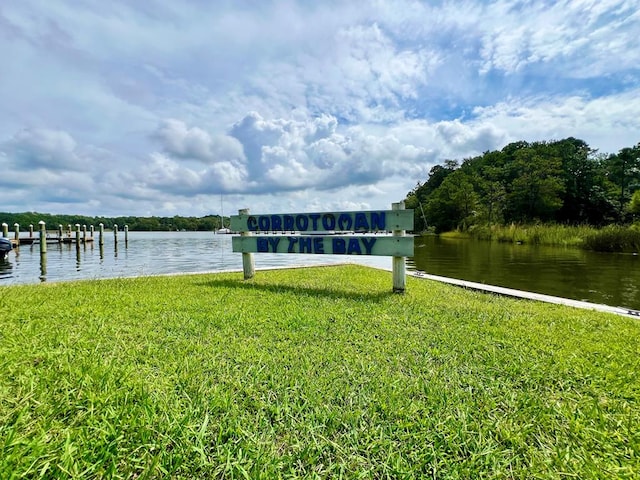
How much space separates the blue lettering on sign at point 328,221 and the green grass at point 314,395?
228 cm

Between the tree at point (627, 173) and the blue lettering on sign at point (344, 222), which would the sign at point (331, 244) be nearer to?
the blue lettering on sign at point (344, 222)

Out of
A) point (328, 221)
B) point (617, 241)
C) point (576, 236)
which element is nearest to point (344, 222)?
point (328, 221)

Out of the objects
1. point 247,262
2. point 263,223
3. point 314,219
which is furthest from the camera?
point 247,262

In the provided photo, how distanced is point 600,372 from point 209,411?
3006 mm

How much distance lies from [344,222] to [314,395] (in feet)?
13.4

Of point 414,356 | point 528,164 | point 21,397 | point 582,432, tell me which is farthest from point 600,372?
point 528,164

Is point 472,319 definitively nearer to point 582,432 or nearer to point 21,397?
point 582,432

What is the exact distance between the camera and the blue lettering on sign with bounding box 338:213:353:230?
19.8ft

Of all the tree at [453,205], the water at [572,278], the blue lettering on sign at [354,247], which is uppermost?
the tree at [453,205]

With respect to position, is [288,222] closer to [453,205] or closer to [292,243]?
[292,243]

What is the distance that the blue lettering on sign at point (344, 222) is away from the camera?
6.04 m

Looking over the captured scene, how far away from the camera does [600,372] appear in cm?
269

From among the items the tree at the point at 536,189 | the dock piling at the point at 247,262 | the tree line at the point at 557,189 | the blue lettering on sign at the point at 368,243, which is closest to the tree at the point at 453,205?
the tree line at the point at 557,189

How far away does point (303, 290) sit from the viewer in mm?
5914
